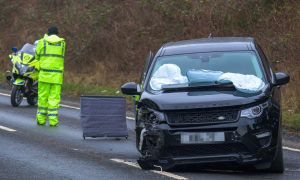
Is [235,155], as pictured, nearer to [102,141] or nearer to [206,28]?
[102,141]

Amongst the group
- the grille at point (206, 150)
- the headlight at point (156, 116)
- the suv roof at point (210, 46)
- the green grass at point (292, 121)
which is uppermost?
the suv roof at point (210, 46)

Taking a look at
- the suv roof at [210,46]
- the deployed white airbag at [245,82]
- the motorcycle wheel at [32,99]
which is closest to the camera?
the deployed white airbag at [245,82]

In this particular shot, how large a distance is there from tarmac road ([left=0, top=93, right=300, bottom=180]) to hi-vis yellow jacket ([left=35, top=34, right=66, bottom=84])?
955 millimetres

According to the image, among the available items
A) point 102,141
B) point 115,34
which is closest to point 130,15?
point 115,34

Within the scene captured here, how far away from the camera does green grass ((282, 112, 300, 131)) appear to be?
15877 mm

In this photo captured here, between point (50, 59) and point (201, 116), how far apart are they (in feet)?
21.7

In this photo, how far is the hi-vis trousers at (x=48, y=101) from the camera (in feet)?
53.6

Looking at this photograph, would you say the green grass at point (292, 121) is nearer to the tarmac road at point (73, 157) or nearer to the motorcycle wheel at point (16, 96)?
the tarmac road at point (73, 157)

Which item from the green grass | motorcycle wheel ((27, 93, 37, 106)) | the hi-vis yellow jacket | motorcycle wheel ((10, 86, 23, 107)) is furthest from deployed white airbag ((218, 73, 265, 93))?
motorcycle wheel ((27, 93, 37, 106))

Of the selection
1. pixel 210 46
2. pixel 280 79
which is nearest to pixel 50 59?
pixel 210 46

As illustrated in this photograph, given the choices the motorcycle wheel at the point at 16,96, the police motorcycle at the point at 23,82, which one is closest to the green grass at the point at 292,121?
the police motorcycle at the point at 23,82

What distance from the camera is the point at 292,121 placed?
16234 millimetres

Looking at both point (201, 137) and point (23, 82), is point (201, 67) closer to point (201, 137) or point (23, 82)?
point (201, 137)

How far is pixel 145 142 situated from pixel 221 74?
4.73 feet
